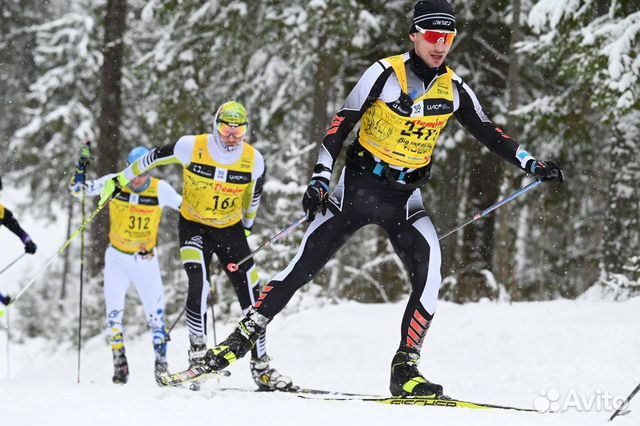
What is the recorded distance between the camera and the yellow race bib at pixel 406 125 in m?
5.11

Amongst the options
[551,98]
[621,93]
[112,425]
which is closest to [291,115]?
[551,98]

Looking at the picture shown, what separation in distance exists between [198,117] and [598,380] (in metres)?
11.1

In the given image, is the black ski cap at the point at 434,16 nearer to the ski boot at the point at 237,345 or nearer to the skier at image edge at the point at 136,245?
the ski boot at the point at 237,345

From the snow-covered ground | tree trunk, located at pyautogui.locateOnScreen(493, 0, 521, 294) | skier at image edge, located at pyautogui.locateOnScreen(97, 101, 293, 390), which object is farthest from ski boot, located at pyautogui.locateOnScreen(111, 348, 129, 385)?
tree trunk, located at pyautogui.locateOnScreen(493, 0, 521, 294)

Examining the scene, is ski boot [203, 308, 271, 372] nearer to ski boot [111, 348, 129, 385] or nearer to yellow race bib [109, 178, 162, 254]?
ski boot [111, 348, 129, 385]

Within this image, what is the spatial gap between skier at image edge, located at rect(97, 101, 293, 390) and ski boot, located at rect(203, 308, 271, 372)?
5.21ft

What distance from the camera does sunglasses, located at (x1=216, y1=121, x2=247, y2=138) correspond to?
6715 mm

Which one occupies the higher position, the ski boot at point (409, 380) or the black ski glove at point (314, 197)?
the black ski glove at point (314, 197)

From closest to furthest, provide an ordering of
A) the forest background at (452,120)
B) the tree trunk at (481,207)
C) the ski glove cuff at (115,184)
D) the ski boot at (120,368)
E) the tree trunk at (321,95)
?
the ski glove cuff at (115,184) → the ski boot at (120,368) → the forest background at (452,120) → the tree trunk at (321,95) → the tree trunk at (481,207)

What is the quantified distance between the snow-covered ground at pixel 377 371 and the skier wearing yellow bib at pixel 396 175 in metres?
0.69

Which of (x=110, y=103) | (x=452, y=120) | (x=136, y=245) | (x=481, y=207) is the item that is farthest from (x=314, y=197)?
(x=110, y=103)

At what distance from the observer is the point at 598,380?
6.81 metres

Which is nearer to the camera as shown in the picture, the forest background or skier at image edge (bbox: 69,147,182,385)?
skier at image edge (bbox: 69,147,182,385)

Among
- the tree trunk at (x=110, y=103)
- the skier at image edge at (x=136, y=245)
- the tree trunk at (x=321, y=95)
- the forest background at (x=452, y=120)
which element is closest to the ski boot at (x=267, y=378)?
the skier at image edge at (x=136, y=245)
